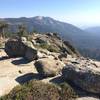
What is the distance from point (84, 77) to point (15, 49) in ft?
96.8

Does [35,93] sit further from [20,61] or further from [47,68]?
[20,61]

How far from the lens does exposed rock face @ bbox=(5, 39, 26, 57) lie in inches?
2463

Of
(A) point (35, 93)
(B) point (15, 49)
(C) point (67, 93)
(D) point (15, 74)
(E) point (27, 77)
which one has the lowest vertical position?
(D) point (15, 74)

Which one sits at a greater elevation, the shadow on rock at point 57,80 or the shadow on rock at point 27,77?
the shadow on rock at point 57,80

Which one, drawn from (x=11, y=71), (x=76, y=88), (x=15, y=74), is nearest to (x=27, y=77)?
(x=15, y=74)

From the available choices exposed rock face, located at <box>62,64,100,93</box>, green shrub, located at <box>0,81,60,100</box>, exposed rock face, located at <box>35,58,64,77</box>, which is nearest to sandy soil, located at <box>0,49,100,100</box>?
exposed rock face, located at <box>35,58,64,77</box>

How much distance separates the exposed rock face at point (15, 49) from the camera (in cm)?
6256

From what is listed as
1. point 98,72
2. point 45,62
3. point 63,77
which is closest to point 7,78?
point 45,62

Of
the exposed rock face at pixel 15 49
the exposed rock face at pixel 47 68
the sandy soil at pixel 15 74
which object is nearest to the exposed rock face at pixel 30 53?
the sandy soil at pixel 15 74

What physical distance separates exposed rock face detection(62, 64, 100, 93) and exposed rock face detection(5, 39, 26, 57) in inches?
952

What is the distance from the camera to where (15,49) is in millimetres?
63438

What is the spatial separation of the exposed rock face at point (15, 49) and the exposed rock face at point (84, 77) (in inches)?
952

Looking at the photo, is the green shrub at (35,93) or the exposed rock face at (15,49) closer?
the green shrub at (35,93)

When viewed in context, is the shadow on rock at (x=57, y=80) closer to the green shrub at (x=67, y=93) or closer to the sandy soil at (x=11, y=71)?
the green shrub at (x=67, y=93)
